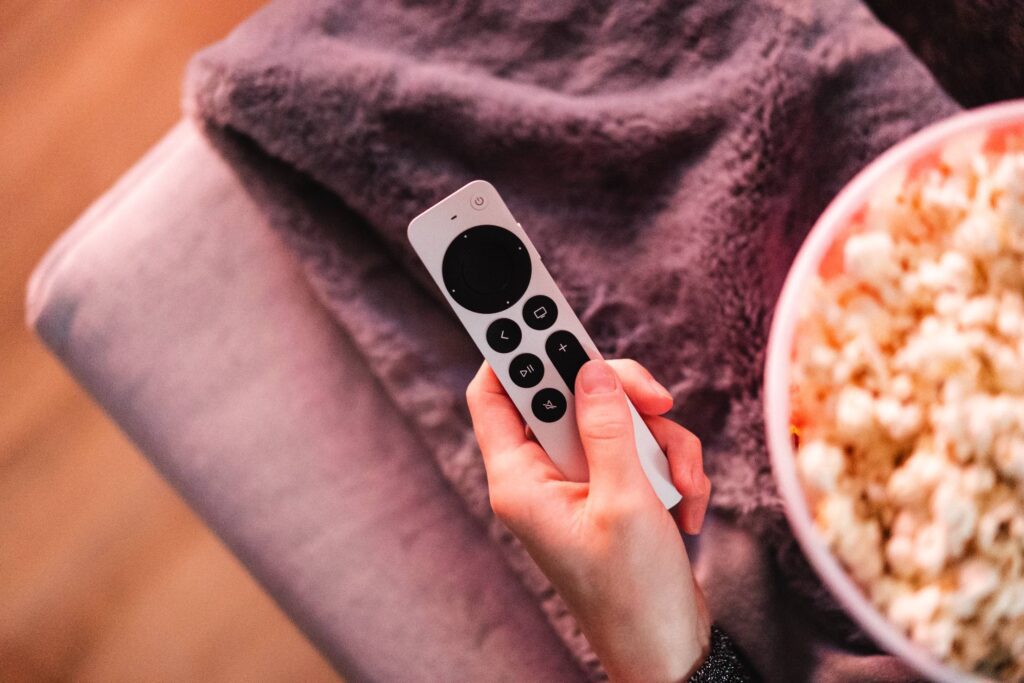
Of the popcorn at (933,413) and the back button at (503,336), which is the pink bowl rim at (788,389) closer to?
the popcorn at (933,413)

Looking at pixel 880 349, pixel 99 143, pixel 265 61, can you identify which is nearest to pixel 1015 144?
pixel 880 349

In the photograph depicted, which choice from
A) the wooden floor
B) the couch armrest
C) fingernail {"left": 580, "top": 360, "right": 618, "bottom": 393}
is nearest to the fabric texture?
the couch armrest

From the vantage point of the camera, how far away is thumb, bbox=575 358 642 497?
0.43 m

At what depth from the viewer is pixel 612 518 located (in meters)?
0.43

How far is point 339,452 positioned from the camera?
630mm

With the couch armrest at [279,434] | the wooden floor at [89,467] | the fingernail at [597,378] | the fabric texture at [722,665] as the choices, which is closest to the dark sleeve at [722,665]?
Answer: the fabric texture at [722,665]

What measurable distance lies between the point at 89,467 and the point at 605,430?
30.7 inches

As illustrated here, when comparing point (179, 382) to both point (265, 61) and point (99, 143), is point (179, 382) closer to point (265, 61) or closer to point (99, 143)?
point (265, 61)

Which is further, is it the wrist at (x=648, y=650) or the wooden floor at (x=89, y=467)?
the wooden floor at (x=89, y=467)

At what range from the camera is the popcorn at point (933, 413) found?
422 mm

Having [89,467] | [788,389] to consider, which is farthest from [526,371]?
[89,467]

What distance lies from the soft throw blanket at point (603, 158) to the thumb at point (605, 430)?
0.45 feet

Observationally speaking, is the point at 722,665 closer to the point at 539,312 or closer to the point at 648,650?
the point at 648,650

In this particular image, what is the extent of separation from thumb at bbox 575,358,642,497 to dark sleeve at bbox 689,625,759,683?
198mm
